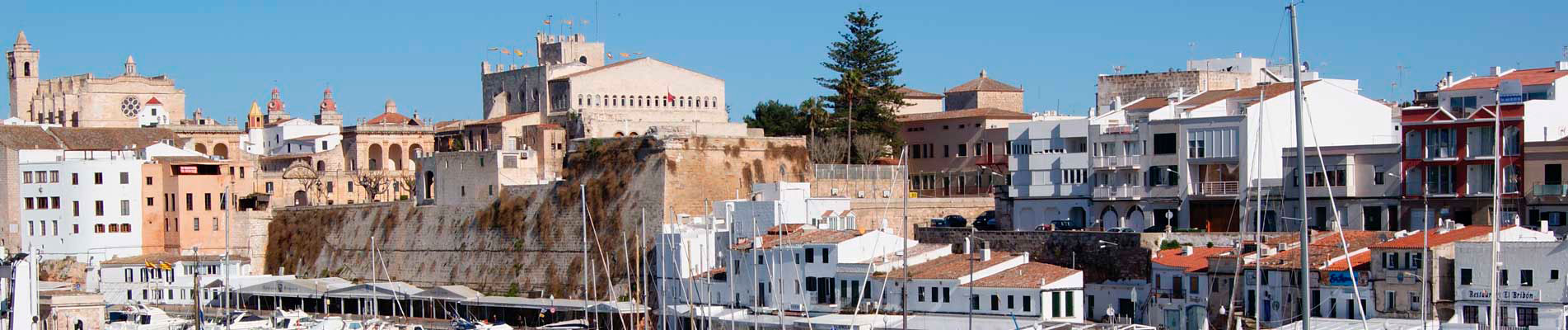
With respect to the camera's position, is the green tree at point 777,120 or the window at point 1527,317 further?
the green tree at point 777,120

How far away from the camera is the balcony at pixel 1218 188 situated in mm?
50594

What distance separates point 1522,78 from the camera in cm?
5306

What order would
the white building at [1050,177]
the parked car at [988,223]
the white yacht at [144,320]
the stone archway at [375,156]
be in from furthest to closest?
1. the stone archway at [375,156]
2. the parked car at [988,223]
3. the white building at [1050,177]
4. the white yacht at [144,320]

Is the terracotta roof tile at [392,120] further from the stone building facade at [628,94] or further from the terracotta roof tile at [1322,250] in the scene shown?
the terracotta roof tile at [1322,250]

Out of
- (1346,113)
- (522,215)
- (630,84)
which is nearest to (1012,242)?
(1346,113)

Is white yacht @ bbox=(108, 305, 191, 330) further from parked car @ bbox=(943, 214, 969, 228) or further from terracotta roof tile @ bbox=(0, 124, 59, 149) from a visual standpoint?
parked car @ bbox=(943, 214, 969, 228)

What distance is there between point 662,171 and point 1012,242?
398 inches

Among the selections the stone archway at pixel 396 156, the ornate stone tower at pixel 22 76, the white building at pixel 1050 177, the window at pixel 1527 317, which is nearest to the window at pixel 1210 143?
the white building at pixel 1050 177

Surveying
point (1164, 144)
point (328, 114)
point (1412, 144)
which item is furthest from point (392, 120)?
point (1412, 144)

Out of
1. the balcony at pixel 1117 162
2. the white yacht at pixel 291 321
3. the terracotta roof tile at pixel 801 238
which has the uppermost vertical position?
the balcony at pixel 1117 162

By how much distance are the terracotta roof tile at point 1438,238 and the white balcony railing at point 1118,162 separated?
10121 millimetres

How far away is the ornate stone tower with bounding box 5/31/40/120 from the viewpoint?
93.8m

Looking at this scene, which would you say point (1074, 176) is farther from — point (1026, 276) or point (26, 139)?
point (26, 139)

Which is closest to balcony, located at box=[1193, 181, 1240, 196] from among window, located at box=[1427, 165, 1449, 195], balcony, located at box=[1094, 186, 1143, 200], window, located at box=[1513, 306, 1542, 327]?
balcony, located at box=[1094, 186, 1143, 200]
